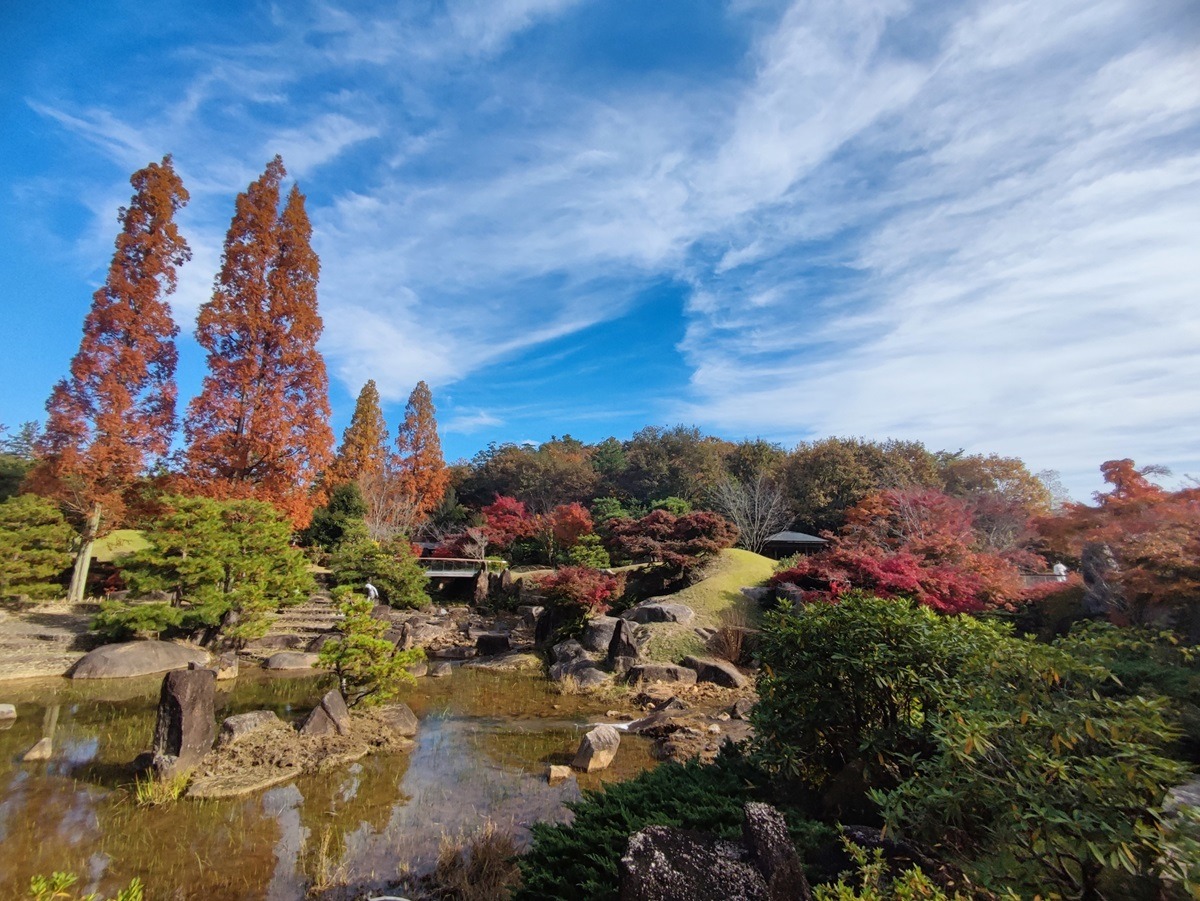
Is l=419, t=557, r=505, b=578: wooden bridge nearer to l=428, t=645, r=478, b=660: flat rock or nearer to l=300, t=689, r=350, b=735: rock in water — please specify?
l=428, t=645, r=478, b=660: flat rock

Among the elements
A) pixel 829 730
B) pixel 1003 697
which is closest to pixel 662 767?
pixel 829 730

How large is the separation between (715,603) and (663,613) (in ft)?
5.14

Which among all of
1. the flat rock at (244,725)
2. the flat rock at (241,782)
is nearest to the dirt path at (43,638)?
the flat rock at (244,725)

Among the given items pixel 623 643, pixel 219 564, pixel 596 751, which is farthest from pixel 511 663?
pixel 596 751

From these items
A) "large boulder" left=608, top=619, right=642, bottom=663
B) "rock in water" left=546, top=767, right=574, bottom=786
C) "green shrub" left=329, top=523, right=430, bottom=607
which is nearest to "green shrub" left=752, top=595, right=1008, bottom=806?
"rock in water" left=546, top=767, right=574, bottom=786

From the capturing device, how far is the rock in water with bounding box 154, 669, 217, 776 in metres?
6.20

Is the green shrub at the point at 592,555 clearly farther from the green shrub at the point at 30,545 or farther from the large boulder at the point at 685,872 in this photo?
the large boulder at the point at 685,872

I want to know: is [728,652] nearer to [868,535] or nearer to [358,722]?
[868,535]

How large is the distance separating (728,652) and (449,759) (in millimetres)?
7106

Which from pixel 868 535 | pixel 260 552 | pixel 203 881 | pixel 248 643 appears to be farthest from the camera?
pixel 868 535

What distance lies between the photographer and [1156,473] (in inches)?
359

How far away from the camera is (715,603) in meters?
14.5

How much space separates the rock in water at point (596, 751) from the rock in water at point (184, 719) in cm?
435

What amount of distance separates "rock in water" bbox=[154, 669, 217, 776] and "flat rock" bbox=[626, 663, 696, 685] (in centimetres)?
723
